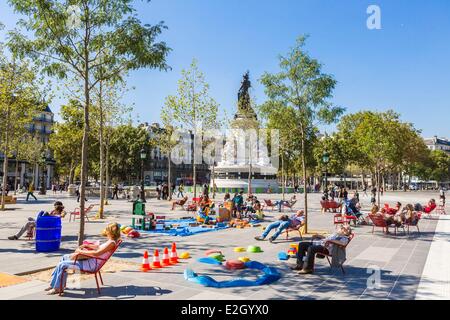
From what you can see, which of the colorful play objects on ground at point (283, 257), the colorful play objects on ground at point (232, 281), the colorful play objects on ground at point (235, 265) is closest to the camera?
the colorful play objects on ground at point (232, 281)

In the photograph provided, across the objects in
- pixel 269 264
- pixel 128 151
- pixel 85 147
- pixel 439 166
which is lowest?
pixel 269 264

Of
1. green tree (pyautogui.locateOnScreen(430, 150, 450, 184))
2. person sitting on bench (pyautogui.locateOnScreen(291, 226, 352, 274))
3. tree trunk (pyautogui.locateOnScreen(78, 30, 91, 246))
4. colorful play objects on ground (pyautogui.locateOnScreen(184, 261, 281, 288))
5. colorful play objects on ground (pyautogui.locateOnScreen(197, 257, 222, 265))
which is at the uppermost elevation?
green tree (pyautogui.locateOnScreen(430, 150, 450, 184))

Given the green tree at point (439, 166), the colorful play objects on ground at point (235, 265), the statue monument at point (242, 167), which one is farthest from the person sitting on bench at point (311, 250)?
the green tree at point (439, 166)

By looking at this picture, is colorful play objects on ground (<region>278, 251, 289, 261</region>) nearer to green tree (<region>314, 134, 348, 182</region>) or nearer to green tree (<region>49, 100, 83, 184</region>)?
green tree (<region>49, 100, 83, 184</region>)

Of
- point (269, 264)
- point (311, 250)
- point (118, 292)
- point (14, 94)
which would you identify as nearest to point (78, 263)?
point (118, 292)

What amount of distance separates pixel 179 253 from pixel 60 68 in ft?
19.1

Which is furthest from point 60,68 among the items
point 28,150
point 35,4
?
point 28,150

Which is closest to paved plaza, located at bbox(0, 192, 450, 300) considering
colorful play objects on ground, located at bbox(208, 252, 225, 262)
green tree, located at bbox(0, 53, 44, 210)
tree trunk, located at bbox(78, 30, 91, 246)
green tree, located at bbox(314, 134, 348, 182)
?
colorful play objects on ground, located at bbox(208, 252, 225, 262)

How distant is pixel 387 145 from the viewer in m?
25.0

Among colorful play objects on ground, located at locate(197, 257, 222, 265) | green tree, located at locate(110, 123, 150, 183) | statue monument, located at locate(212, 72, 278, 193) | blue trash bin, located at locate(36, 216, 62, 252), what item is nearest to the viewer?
colorful play objects on ground, located at locate(197, 257, 222, 265)

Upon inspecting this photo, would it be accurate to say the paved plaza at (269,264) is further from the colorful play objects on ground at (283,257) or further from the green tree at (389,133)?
the green tree at (389,133)

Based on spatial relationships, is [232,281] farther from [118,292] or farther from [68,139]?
[68,139]

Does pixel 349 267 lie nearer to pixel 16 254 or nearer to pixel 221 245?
pixel 221 245
